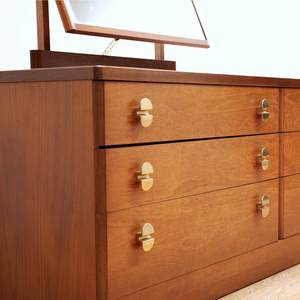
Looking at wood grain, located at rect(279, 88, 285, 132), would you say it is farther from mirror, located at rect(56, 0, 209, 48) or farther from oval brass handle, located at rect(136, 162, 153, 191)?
oval brass handle, located at rect(136, 162, 153, 191)

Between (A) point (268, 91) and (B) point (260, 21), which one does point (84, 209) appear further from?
(B) point (260, 21)

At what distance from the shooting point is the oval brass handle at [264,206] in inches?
54.4

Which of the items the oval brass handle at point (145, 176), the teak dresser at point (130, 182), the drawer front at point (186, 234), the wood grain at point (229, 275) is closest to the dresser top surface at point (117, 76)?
the teak dresser at point (130, 182)

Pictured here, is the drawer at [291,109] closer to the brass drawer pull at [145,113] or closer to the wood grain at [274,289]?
the wood grain at [274,289]

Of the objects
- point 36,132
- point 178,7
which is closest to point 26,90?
point 36,132

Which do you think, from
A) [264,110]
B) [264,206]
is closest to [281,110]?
[264,110]

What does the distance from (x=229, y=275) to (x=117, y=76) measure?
758mm

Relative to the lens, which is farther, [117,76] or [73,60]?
[73,60]

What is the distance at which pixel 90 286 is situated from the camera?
979mm

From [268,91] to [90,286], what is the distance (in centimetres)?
85

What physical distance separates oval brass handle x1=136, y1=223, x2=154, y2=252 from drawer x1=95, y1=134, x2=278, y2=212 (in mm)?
63

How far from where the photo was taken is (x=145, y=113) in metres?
1.02

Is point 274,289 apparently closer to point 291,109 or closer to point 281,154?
point 281,154

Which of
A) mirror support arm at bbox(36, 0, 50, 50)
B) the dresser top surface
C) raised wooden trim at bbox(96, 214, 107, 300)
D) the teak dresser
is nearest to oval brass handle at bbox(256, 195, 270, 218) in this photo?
the teak dresser
